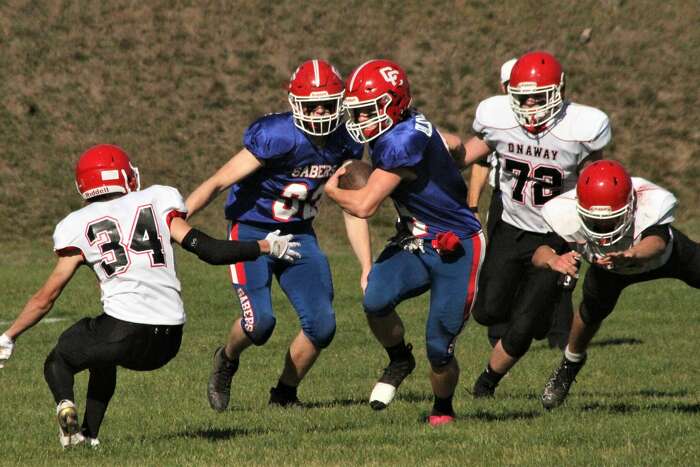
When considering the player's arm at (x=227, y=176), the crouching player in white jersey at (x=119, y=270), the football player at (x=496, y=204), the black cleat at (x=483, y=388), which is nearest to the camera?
the crouching player in white jersey at (x=119, y=270)

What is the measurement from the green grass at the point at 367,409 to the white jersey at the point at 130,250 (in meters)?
0.73

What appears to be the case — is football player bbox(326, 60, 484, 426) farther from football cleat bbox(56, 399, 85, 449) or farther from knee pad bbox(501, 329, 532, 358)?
football cleat bbox(56, 399, 85, 449)

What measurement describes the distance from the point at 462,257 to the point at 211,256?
152cm

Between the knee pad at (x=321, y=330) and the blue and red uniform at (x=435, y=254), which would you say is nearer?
the blue and red uniform at (x=435, y=254)

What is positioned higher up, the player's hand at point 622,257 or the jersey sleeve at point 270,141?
the jersey sleeve at point 270,141

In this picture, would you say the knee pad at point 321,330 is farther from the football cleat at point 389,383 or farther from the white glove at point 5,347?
the white glove at point 5,347

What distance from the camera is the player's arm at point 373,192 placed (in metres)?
7.35

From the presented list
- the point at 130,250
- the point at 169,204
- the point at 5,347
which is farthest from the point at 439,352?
the point at 5,347

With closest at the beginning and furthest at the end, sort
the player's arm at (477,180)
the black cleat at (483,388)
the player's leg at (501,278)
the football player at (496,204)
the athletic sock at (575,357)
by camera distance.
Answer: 1. the athletic sock at (575,357)
2. the player's leg at (501,278)
3. the black cleat at (483,388)
4. the football player at (496,204)
5. the player's arm at (477,180)

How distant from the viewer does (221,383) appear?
8750 mm

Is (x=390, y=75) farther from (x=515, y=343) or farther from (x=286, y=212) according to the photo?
(x=515, y=343)

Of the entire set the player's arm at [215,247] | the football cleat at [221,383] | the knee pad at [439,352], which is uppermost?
the player's arm at [215,247]

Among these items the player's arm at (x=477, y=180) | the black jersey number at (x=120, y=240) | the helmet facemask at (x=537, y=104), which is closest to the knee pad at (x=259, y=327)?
the black jersey number at (x=120, y=240)

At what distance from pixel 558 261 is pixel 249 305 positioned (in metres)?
2.04
